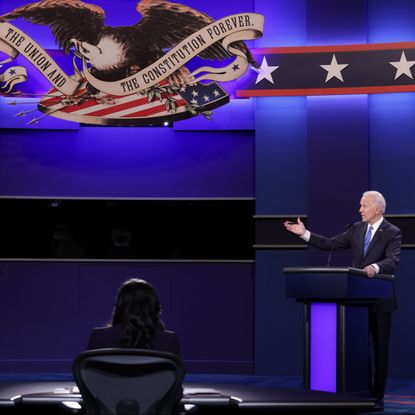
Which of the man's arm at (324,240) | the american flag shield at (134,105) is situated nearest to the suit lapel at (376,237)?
the man's arm at (324,240)

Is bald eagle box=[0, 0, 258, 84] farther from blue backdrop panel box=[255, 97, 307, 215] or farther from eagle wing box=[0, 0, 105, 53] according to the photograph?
blue backdrop panel box=[255, 97, 307, 215]

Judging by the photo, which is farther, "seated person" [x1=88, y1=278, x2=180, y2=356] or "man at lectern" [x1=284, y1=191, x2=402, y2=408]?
"man at lectern" [x1=284, y1=191, x2=402, y2=408]

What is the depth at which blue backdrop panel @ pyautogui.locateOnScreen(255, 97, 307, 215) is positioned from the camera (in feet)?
27.7

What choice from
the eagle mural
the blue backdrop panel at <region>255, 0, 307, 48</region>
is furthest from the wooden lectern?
the blue backdrop panel at <region>255, 0, 307, 48</region>

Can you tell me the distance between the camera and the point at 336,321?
221 inches

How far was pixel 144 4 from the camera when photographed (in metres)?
8.48

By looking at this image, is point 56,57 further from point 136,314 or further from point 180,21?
point 136,314

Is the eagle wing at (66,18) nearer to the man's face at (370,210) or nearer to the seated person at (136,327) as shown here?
the man's face at (370,210)

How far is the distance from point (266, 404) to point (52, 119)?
585 cm

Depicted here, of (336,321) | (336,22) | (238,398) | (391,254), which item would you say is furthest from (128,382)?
(336,22)

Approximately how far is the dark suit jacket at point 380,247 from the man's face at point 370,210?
62mm

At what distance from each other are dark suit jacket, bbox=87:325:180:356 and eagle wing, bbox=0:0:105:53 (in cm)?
556

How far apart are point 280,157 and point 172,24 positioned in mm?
1668

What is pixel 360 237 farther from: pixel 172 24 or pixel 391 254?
pixel 172 24
